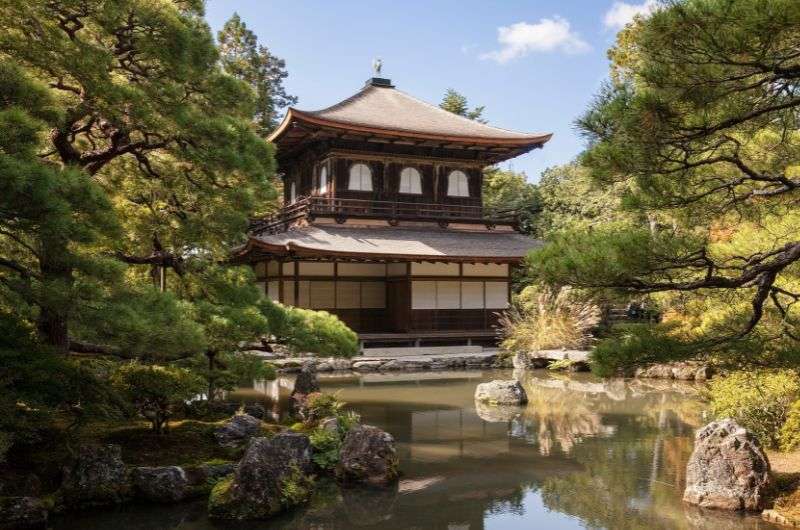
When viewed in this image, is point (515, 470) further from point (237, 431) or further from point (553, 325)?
point (553, 325)

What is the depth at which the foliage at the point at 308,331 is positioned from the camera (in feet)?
27.3

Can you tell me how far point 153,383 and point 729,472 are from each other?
17.6ft

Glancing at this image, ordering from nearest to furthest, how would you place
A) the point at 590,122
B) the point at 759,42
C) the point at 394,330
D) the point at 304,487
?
the point at 759,42 → the point at 590,122 → the point at 304,487 → the point at 394,330

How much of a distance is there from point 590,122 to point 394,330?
14508mm

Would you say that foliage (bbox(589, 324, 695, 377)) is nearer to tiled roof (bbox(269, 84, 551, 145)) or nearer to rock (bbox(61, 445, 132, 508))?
rock (bbox(61, 445, 132, 508))

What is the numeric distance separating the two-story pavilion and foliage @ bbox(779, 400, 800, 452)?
427 inches

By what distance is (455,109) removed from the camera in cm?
3098

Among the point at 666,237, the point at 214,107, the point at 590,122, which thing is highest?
the point at 214,107

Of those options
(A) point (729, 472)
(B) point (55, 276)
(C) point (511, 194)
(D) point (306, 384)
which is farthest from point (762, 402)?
(C) point (511, 194)

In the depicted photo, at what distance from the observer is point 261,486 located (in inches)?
233

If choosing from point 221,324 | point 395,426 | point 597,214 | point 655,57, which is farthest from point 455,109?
point 655,57

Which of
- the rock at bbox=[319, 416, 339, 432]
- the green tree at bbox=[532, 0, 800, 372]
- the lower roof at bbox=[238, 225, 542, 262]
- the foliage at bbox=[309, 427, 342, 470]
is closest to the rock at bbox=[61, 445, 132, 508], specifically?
the foliage at bbox=[309, 427, 342, 470]

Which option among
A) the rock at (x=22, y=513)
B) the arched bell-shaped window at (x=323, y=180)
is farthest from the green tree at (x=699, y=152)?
the arched bell-shaped window at (x=323, y=180)

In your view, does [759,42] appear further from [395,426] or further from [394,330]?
[394,330]
